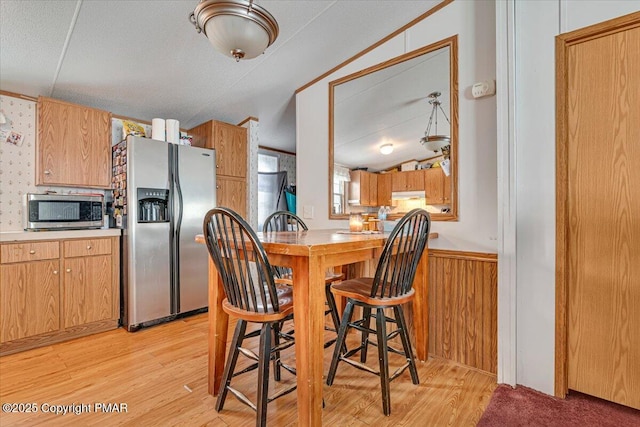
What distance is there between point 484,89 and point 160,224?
2.88 meters

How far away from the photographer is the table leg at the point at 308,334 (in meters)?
1.32

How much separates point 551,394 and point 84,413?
2520 millimetres

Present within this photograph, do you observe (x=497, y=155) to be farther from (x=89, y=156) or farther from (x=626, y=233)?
(x=89, y=156)

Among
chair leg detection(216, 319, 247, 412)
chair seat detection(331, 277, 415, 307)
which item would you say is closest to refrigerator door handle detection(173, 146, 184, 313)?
chair leg detection(216, 319, 247, 412)

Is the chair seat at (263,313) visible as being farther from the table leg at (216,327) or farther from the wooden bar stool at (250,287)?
the table leg at (216,327)

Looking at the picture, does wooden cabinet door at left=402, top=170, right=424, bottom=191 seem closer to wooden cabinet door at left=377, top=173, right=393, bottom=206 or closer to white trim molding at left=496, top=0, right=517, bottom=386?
wooden cabinet door at left=377, top=173, right=393, bottom=206

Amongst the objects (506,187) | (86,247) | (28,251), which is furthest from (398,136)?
(28,251)

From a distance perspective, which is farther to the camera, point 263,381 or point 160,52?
point 160,52

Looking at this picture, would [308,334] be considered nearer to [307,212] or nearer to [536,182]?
[536,182]

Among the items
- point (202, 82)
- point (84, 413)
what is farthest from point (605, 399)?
point (202, 82)

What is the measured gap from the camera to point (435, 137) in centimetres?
229

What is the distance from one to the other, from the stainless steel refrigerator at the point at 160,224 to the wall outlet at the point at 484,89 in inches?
99.0

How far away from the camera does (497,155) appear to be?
1.87 m

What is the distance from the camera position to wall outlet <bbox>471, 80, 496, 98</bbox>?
6.57 ft
